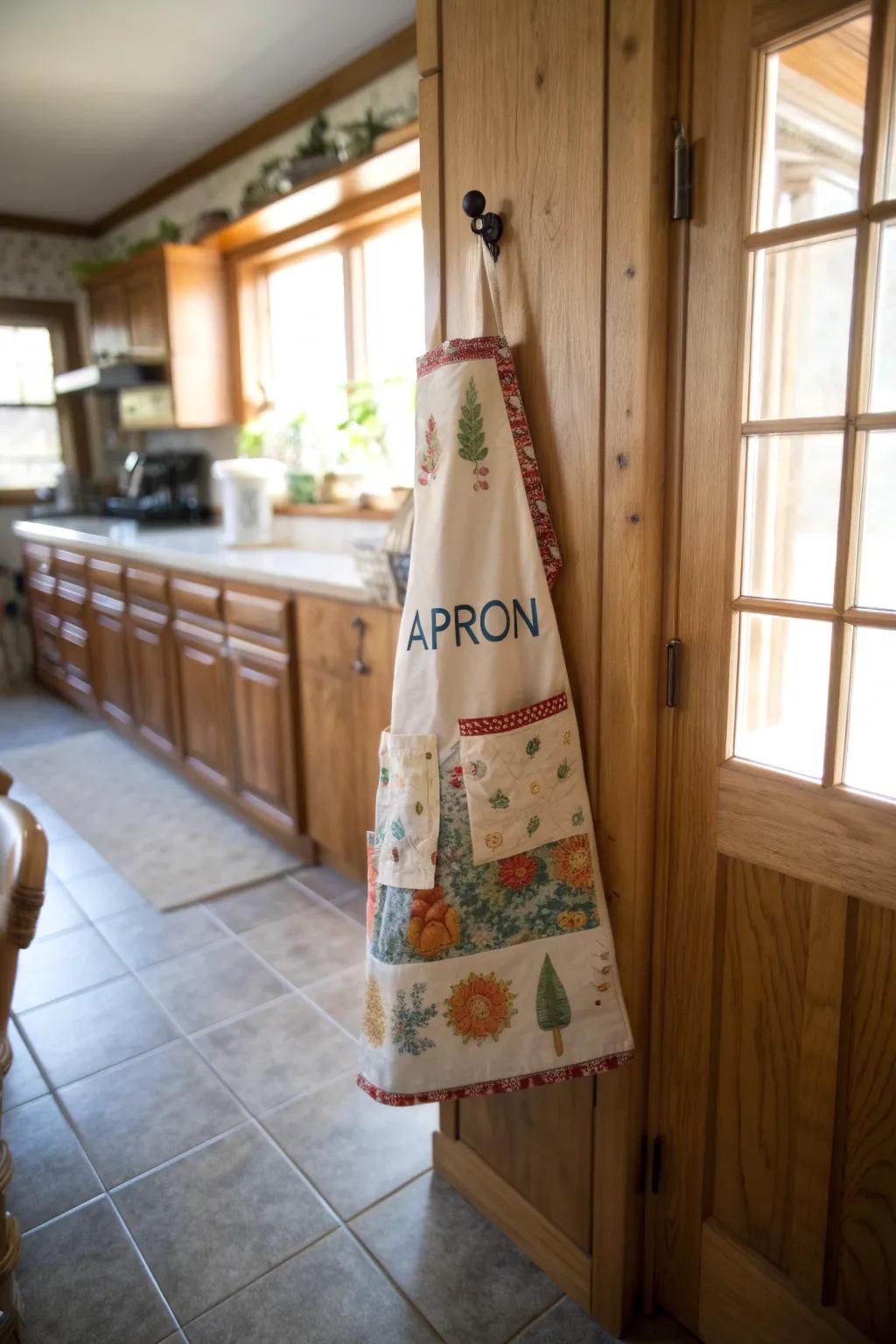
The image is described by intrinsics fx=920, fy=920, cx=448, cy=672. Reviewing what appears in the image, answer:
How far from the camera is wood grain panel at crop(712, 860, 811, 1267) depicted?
1133 millimetres

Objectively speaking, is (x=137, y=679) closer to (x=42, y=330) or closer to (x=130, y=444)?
(x=130, y=444)

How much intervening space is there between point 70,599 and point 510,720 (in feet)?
12.8

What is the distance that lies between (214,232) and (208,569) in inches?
67.5

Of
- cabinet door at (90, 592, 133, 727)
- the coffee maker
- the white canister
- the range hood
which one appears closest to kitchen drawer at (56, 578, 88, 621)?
cabinet door at (90, 592, 133, 727)

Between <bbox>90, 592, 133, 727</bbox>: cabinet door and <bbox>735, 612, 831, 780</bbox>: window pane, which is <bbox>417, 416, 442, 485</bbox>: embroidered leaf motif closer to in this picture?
<bbox>735, 612, 831, 780</bbox>: window pane

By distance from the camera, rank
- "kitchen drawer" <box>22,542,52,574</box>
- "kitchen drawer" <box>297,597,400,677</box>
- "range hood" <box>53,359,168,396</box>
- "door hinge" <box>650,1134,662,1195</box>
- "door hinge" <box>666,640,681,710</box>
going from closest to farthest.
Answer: "door hinge" <box>666,640,681,710</box> < "door hinge" <box>650,1134,662,1195</box> < "kitchen drawer" <box>297,597,400,677</box> < "range hood" <box>53,359,168,396</box> < "kitchen drawer" <box>22,542,52,574</box>

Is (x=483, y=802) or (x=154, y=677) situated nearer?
(x=483, y=802)

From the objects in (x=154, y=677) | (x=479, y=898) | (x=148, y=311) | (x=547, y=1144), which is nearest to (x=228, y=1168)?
(x=547, y=1144)

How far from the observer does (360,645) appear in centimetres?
245

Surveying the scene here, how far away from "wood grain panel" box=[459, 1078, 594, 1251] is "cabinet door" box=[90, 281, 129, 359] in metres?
4.04

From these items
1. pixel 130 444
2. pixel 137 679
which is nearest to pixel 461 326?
pixel 137 679

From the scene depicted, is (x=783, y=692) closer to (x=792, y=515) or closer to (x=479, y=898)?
(x=792, y=515)

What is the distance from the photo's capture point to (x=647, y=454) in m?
1.13

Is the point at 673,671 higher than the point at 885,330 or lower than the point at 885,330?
lower
